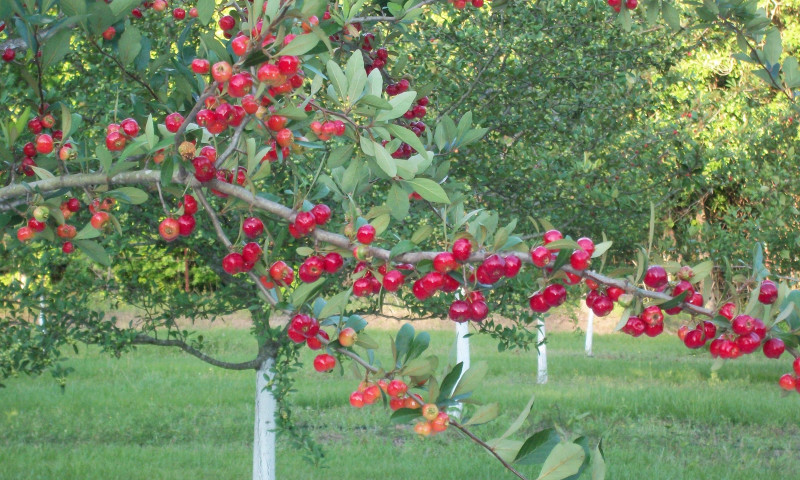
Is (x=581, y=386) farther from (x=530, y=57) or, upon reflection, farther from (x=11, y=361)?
(x=11, y=361)

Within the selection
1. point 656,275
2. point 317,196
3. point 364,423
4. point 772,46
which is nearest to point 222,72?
point 317,196

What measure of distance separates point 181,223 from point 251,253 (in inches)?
6.6

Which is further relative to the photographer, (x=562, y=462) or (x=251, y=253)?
(x=251, y=253)

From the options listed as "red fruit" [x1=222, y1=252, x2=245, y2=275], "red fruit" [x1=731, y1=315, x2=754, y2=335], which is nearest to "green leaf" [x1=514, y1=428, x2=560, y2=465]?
"red fruit" [x1=731, y1=315, x2=754, y2=335]

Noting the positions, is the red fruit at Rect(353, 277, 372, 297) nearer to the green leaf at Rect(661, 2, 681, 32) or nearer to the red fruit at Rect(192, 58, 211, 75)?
the red fruit at Rect(192, 58, 211, 75)

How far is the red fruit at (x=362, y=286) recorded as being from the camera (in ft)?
4.97

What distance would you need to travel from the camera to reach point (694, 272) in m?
1.40

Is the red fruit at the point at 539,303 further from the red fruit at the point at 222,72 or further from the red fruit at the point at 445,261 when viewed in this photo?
the red fruit at the point at 222,72

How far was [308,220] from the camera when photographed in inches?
58.7

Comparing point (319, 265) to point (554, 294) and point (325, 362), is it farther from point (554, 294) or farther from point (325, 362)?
point (554, 294)

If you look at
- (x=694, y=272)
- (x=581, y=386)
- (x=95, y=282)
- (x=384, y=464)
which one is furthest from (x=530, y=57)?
(x=581, y=386)

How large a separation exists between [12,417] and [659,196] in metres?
7.90

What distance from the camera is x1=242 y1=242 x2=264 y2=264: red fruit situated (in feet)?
5.31

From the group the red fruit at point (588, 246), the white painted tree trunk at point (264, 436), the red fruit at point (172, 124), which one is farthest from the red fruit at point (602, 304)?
the white painted tree trunk at point (264, 436)
